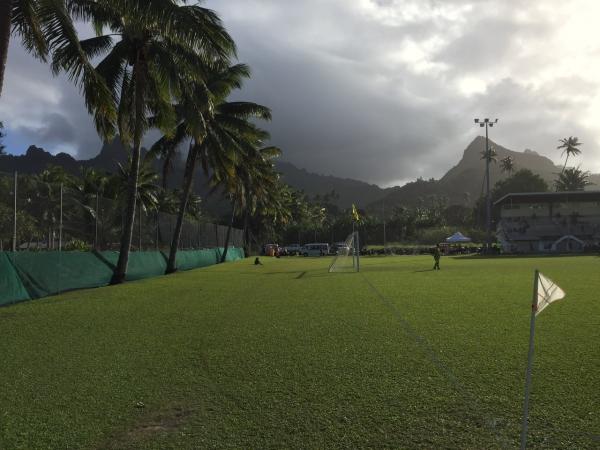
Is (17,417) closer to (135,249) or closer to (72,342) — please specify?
(72,342)

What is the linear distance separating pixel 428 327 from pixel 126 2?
8836 mm

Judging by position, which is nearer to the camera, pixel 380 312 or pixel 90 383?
pixel 90 383

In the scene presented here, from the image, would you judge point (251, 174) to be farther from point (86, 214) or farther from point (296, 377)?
point (296, 377)

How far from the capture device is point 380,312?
1102cm

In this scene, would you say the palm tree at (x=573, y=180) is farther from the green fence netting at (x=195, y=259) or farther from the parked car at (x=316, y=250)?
the green fence netting at (x=195, y=259)

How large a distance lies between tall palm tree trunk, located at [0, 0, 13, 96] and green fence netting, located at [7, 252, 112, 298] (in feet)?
17.0

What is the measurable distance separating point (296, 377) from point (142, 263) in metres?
18.0

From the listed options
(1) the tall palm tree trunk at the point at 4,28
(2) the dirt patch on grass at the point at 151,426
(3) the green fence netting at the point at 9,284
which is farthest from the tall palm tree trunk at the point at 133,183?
(2) the dirt patch on grass at the point at 151,426

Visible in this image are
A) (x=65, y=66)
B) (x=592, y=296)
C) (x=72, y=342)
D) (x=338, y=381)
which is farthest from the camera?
(x=592, y=296)

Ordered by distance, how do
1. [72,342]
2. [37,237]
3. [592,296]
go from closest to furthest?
1. [72,342]
2. [592,296]
3. [37,237]

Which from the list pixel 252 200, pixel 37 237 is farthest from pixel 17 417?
pixel 252 200

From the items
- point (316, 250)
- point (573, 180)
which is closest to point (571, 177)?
point (573, 180)

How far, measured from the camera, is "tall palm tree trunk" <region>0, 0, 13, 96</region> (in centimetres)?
910

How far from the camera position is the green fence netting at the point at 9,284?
40.5 feet
